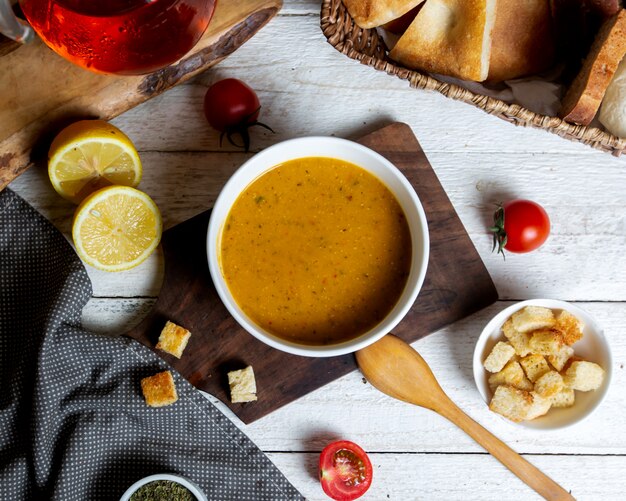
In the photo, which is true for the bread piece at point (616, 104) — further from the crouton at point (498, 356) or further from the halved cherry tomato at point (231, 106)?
the halved cherry tomato at point (231, 106)

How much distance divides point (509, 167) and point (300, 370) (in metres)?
0.92

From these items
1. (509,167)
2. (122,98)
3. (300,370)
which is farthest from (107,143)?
(509,167)

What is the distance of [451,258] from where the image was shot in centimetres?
221

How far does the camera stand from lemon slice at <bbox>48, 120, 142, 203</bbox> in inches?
77.4

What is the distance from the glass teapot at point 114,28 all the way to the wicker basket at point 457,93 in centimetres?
39

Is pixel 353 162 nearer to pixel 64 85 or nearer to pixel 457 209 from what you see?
pixel 457 209

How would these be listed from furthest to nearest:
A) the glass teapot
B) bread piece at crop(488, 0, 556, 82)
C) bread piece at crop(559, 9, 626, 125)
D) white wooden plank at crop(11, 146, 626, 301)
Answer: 1. white wooden plank at crop(11, 146, 626, 301)
2. bread piece at crop(488, 0, 556, 82)
3. bread piece at crop(559, 9, 626, 125)
4. the glass teapot

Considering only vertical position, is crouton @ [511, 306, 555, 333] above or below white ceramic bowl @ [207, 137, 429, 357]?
below

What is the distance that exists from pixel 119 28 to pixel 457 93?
3.05 feet

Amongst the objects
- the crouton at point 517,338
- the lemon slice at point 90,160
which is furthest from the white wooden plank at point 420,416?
the lemon slice at point 90,160

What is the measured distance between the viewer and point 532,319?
2086mm

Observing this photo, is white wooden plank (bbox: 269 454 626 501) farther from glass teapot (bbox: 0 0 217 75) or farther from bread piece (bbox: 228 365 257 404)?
glass teapot (bbox: 0 0 217 75)

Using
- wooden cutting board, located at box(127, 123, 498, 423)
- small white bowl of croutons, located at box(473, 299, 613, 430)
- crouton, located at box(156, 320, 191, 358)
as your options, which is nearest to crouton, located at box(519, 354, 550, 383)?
small white bowl of croutons, located at box(473, 299, 613, 430)

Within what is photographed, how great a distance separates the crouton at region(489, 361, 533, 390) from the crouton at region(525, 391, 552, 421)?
0.14 feet
